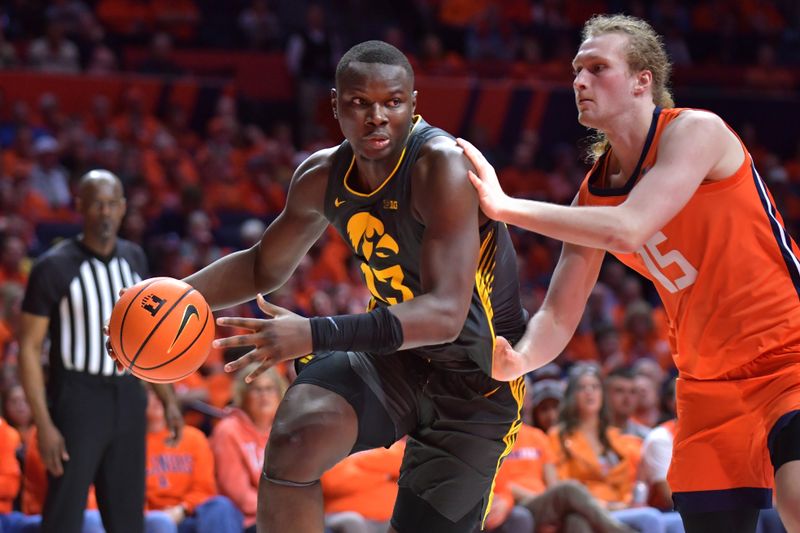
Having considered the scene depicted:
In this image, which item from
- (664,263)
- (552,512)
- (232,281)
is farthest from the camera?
(552,512)

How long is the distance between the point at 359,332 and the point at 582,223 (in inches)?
29.8

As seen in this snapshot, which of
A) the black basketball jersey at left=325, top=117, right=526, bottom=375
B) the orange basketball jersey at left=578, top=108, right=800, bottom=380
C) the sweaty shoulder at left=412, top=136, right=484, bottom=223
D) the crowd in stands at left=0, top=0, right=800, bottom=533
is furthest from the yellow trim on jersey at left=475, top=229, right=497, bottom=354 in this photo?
the crowd in stands at left=0, top=0, right=800, bottom=533

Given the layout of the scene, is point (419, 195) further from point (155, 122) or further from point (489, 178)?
point (155, 122)

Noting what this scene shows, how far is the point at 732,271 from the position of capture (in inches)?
140

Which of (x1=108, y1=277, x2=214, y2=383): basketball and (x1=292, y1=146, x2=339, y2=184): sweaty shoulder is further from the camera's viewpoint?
(x1=292, y1=146, x2=339, y2=184): sweaty shoulder

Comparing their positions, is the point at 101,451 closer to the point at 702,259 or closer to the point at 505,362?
the point at 505,362

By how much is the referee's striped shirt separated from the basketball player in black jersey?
196cm

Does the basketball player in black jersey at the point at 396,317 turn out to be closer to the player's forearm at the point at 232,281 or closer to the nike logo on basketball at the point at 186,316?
the player's forearm at the point at 232,281

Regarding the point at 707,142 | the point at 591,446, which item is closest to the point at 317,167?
the point at 707,142

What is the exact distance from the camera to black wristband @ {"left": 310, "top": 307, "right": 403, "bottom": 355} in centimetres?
316

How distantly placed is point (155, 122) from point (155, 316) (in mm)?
8910

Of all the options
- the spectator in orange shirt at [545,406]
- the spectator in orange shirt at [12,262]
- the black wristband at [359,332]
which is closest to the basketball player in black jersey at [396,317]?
the black wristband at [359,332]

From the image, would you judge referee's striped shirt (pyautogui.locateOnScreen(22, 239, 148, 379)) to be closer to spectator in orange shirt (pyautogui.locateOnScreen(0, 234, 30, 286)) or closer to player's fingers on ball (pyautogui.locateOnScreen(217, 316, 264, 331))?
player's fingers on ball (pyautogui.locateOnScreen(217, 316, 264, 331))

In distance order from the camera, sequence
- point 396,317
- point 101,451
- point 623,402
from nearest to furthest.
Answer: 1. point 396,317
2. point 101,451
3. point 623,402
